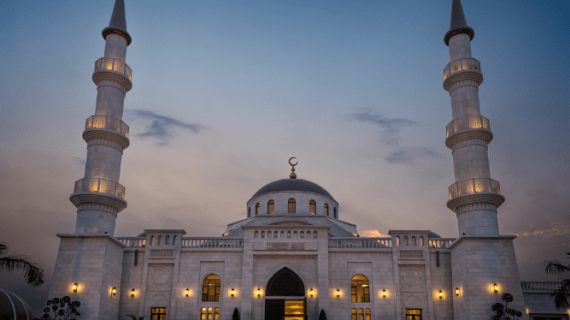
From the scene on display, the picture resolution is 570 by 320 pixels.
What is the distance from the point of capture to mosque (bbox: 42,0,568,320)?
81.8 ft

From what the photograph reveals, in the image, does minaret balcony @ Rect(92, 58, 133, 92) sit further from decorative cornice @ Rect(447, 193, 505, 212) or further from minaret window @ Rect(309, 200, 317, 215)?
decorative cornice @ Rect(447, 193, 505, 212)

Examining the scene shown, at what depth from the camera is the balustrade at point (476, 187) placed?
24906mm

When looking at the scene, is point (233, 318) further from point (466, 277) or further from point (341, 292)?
point (466, 277)

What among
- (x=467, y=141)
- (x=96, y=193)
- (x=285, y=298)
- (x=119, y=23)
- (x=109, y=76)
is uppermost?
(x=119, y=23)

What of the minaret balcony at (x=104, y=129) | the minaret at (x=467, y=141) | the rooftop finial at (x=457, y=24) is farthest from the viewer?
the rooftop finial at (x=457, y=24)

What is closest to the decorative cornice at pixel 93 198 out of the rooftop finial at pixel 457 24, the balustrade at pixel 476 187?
the balustrade at pixel 476 187

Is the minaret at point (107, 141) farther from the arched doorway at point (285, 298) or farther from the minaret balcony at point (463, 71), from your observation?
the minaret balcony at point (463, 71)

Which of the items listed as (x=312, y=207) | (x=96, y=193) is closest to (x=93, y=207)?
(x=96, y=193)

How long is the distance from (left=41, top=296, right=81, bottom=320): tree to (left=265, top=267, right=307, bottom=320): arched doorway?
9.02 meters

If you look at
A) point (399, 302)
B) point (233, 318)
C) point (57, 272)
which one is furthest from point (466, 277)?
point (57, 272)

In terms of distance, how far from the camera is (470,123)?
26.2 m

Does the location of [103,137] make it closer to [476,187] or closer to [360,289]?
[360,289]

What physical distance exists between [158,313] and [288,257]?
7.14 m

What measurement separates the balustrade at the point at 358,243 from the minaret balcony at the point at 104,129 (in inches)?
485
